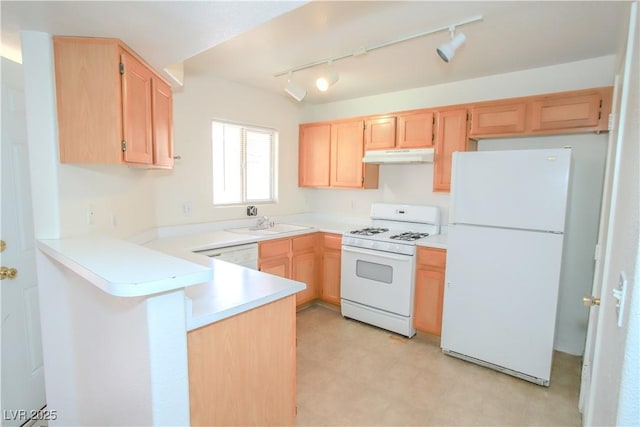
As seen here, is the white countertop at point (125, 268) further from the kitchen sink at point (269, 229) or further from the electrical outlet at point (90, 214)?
the kitchen sink at point (269, 229)

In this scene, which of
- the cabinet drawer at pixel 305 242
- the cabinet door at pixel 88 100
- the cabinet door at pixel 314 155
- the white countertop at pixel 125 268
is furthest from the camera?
the cabinet door at pixel 314 155

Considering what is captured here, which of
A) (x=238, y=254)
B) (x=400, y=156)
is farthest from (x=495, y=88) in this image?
(x=238, y=254)

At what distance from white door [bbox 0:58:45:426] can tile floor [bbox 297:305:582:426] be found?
1653 millimetres

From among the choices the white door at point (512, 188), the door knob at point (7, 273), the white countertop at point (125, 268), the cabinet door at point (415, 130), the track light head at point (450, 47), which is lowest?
the door knob at point (7, 273)

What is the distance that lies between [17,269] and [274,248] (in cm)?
191

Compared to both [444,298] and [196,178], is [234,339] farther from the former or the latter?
[196,178]

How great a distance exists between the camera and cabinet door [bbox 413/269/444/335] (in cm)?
293

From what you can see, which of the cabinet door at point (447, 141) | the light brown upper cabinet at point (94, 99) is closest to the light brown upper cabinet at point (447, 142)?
the cabinet door at point (447, 141)

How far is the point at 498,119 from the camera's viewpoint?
2832mm

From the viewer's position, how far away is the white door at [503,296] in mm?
2326

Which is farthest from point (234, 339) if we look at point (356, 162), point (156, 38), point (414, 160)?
point (356, 162)

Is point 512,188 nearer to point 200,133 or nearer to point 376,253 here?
point 376,253

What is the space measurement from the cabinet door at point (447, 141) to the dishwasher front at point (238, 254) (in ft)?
6.19

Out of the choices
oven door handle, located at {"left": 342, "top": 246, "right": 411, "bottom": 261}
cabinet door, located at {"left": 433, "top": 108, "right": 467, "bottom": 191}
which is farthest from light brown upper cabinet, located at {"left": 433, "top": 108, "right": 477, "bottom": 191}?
oven door handle, located at {"left": 342, "top": 246, "right": 411, "bottom": 261}
